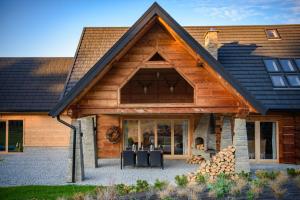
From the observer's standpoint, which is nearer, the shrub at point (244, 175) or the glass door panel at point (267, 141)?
the shrub at point (244, 175)

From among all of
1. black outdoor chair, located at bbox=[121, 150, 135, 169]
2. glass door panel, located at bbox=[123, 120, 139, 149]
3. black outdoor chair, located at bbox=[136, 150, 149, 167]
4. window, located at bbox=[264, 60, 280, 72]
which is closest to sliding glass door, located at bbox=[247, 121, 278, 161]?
window, located at bbox=[264, 60, 280, 72]

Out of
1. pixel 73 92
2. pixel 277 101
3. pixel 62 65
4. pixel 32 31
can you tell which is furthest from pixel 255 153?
pixel 62 65

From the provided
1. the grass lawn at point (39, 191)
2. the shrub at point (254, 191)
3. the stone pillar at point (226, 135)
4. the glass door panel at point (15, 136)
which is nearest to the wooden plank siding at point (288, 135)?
the stone pillar at point (226, 135)

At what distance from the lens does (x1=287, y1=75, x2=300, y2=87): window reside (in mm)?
16094

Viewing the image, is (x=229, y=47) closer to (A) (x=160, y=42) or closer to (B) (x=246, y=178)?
(A) (x=160, y=42)

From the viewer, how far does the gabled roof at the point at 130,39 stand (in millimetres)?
11016

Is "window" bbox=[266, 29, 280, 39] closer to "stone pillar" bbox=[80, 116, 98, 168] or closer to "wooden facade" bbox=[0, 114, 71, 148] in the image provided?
"stone pillar" bbox=[80, 116, 98, 168]

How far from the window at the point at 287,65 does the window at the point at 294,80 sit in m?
0.44

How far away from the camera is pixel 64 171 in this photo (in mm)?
13211

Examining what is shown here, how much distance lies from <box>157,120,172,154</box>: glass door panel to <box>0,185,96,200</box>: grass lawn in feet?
24.6

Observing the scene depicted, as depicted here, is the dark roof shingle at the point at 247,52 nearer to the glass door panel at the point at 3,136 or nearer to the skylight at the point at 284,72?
the skylight at the point at 284,72

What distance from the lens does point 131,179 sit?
459 inches

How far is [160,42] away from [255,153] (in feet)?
24.0

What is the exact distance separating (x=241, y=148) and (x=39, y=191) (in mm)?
6452
